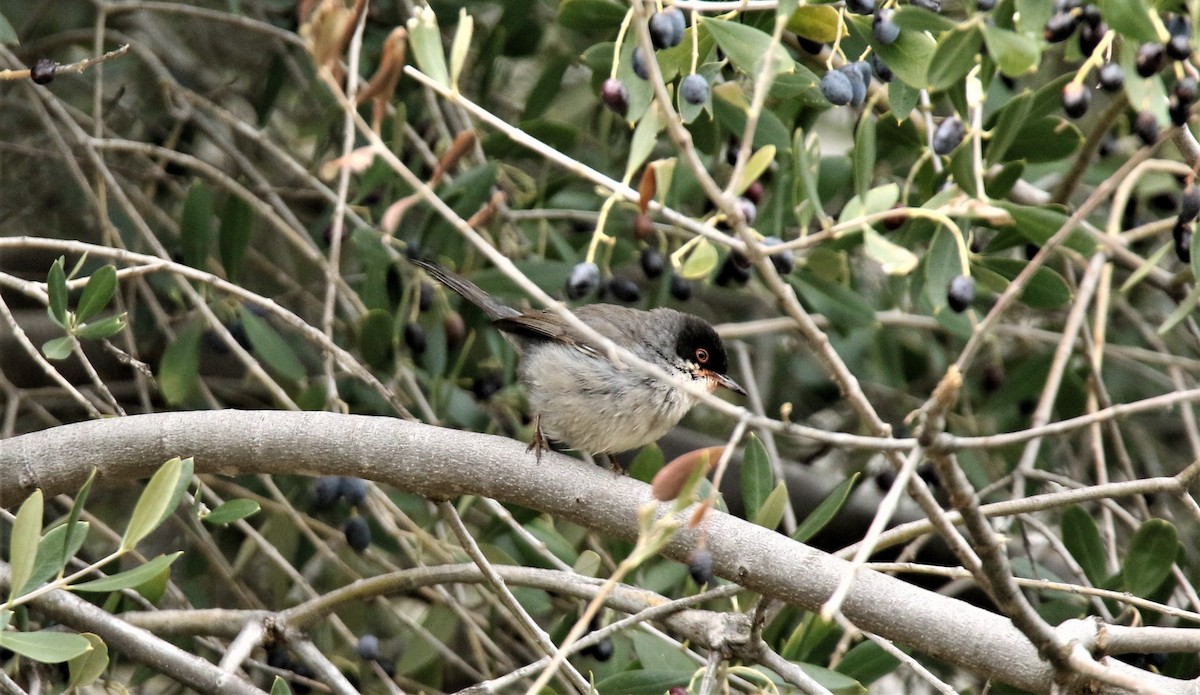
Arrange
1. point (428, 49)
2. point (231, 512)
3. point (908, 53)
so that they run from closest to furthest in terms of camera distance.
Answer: point (428, 49), point (908, 53), point (231, 512)

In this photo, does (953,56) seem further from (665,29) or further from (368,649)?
(368,649)

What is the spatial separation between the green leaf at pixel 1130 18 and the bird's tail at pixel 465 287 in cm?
245

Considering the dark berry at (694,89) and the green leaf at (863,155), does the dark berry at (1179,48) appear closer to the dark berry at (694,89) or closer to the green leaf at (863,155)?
the green leaf at (863,155)

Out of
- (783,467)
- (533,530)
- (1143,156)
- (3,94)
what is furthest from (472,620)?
(3,94)

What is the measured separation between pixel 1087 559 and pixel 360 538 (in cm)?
232

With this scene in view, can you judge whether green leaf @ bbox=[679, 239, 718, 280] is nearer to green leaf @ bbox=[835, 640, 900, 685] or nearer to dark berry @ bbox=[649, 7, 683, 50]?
dark berry @ bbox=[649, 7, 683, 50]

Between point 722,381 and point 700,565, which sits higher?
point 700,565

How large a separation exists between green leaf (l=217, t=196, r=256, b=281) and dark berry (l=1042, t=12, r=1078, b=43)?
2.90 metres

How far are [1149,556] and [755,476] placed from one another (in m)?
1.08

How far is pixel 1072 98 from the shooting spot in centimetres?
307

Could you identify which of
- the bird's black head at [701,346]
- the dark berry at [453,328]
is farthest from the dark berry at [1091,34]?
the dark berry at [453,328]

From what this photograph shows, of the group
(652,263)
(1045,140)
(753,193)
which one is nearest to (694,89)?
(753,193)

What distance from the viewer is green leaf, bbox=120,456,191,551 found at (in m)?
2.61

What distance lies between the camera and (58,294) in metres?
3.14
